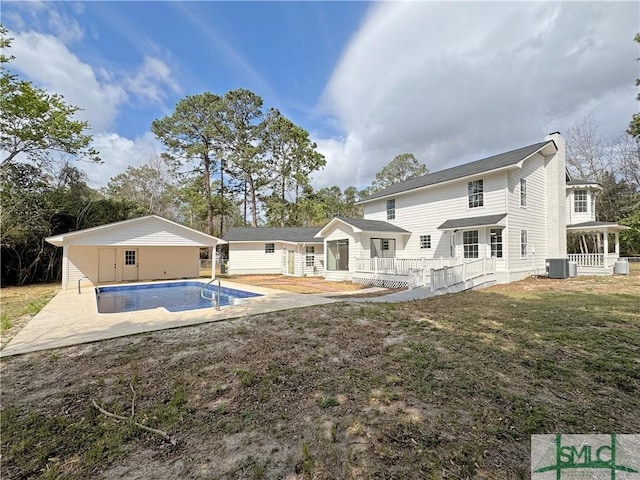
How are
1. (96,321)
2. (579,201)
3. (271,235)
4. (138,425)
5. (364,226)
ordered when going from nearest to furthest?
(138,425) → (96,321) → (364,226) → (579,201) → (271,235)

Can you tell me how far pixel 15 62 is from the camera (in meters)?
16.5

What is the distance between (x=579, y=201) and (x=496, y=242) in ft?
36.3

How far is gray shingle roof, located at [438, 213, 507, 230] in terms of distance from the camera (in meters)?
14.0

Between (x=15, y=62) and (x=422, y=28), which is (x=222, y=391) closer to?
(x=422, y=28)

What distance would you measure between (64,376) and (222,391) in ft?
7.96

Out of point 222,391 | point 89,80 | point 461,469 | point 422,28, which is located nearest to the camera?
point 461,469

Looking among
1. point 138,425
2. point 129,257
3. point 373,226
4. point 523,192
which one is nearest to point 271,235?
point 373,226

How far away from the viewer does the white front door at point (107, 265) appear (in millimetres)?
17750

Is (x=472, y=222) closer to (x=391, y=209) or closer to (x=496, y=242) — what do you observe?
(x=496, y=242)

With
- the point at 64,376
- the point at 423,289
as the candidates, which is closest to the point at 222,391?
the point at 64,376

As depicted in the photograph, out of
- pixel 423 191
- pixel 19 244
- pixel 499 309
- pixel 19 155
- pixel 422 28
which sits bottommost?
pixel 499 309

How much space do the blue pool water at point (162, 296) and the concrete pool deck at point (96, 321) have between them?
1.48 meters

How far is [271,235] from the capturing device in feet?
78.3

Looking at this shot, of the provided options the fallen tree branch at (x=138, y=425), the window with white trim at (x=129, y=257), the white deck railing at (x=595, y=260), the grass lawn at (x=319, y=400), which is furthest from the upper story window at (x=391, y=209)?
the fallen tree branch at (x=138, y=425)
